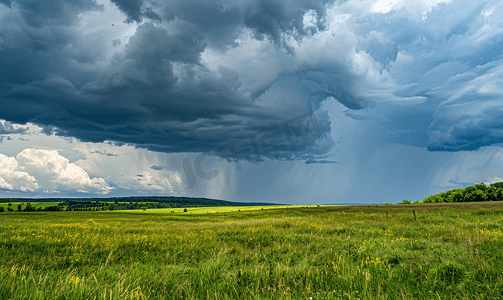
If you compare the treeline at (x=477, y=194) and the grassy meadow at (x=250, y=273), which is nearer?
the grassy meadow at (x=250, y=273)

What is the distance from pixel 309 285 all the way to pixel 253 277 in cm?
127

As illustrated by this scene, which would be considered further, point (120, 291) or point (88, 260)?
point (88, 260)

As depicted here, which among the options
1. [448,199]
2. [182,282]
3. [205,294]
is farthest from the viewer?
[448,199]

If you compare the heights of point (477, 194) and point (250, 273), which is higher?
point (477, 194)

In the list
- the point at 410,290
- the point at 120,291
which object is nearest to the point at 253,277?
the point at 120,291

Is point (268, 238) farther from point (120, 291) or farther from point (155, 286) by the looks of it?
point (120, 291)

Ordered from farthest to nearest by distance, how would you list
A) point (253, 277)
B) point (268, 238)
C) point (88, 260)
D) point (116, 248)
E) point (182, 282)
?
point (268, 238) < point (116, 248) < point (88, 260) < point (253, 277) < point (182, 282)

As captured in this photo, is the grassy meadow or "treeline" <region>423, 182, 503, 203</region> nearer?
the grassy meadow

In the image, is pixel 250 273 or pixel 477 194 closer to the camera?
pixel 250 273

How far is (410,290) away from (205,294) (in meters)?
3.84

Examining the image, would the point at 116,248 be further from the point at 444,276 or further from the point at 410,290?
the point at 444,276

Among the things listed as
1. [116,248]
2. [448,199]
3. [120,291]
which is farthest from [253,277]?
[448,199]

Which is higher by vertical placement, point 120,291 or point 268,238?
point 120,291

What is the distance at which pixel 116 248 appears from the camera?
8.16 meters
